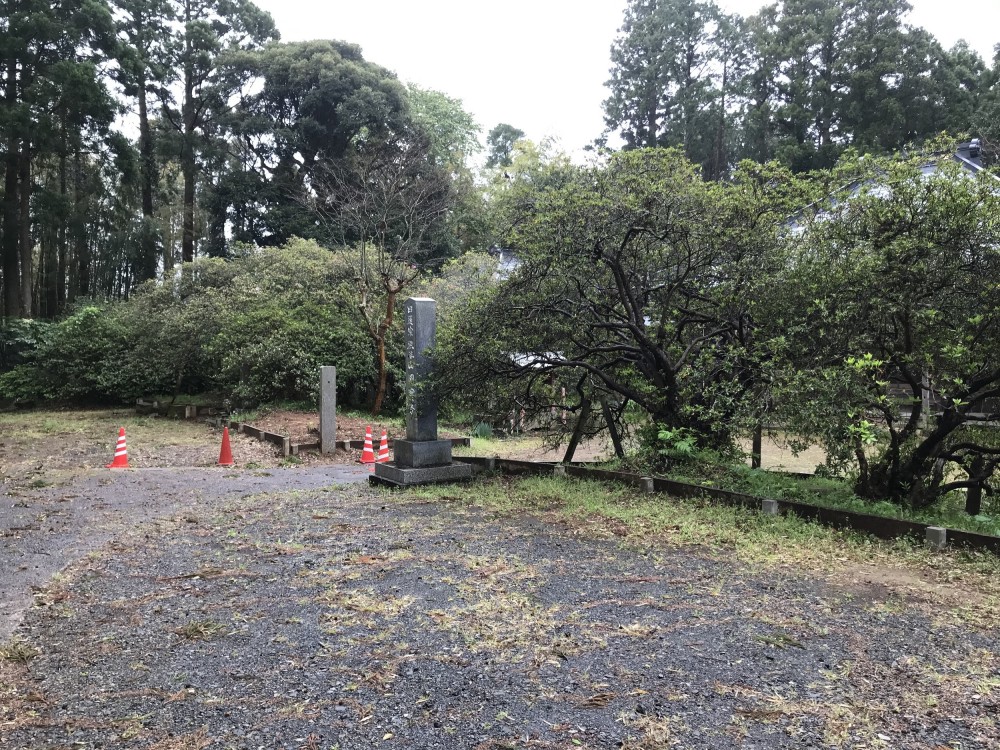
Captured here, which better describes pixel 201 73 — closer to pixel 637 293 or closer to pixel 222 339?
pixel 222 339

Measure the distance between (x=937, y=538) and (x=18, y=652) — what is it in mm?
5813

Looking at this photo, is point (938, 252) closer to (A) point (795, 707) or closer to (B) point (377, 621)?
(A) point (795, 707)

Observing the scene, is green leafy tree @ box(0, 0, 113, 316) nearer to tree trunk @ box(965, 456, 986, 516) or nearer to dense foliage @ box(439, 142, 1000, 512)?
dense foliage @ box(439, 142, 1000, 512)

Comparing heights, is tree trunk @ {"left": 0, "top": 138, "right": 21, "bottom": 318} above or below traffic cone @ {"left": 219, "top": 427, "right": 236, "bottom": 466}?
above

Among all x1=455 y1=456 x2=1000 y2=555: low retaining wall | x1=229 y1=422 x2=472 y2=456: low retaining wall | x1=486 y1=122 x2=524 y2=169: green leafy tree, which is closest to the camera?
x1=455 y1=456 x2=1000 y2=555: low retaining wall

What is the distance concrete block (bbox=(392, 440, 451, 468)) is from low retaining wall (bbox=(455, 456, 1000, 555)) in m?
1.31

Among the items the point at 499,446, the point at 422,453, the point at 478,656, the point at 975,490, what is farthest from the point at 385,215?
the point at 478,656

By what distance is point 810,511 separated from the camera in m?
5.39

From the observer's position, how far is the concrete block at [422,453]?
7711 mm

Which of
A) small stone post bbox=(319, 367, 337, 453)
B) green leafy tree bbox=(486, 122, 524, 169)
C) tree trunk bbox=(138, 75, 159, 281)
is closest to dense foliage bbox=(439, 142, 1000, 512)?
small stone post bbox=(319, 367, 337, 453)

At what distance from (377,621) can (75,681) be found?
1.38m

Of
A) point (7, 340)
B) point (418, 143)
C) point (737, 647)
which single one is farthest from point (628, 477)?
point (7, 340)

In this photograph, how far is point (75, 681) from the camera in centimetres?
276

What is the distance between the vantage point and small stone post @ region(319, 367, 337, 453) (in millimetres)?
11156
